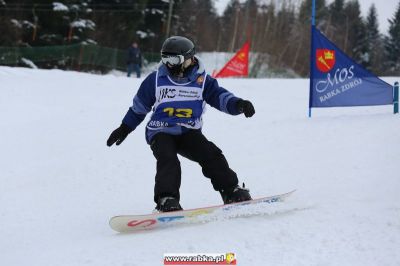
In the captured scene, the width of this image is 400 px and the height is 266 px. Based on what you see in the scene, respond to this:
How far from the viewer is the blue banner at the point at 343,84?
28.7ft

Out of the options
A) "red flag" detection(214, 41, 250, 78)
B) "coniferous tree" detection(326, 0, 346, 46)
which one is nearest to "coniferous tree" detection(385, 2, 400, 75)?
"coniferous tree" detection(326, 0, 346, 46)

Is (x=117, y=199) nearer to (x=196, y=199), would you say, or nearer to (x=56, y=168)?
(x=196, y=199)

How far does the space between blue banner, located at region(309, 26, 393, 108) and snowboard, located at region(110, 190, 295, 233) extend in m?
5.68

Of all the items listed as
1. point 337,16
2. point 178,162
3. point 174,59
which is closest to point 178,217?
point 178,162

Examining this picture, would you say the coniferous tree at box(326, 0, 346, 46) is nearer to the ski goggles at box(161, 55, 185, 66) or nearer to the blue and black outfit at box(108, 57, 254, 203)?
the blue and black outfit at box(108, 57, 254, 203)

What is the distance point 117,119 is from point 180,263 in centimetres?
805

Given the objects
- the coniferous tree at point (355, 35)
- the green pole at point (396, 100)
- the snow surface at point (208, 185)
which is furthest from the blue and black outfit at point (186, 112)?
the coniferous tree at point (355, 35)

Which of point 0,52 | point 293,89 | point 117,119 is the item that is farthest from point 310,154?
point 0,52

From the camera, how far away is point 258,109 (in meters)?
12.0

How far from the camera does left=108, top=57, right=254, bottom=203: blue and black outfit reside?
160 inches

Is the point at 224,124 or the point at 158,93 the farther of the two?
the point at 224,124

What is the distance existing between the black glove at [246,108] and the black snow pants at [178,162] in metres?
0.42

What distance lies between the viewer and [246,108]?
404 centimetres

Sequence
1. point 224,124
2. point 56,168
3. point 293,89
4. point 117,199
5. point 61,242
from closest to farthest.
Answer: point 61,242 < point 117,199 < point 56,168 < point 224,124 < point 293,89
